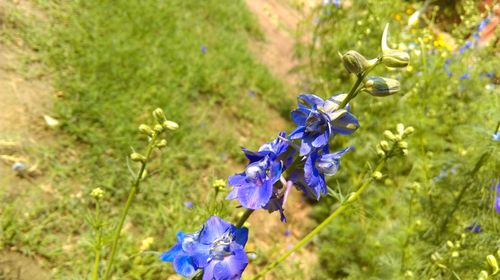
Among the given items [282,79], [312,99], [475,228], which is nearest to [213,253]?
[312,99]

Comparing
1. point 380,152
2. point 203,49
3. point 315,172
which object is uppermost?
→ point 315,172

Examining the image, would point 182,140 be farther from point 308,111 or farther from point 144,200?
point 308,111

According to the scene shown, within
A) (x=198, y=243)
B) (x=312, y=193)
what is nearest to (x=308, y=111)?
(x=312, y=193)

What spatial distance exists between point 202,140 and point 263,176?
2.59m

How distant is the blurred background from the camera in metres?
2.59

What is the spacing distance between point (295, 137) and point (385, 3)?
12.7ft

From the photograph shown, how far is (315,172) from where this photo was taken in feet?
3.61

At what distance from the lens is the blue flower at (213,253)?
3.52ft

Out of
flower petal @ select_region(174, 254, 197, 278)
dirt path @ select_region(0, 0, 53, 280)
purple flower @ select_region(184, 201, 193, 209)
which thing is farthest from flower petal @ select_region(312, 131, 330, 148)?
purple flower @ select_region(184, 201, 193, 209)

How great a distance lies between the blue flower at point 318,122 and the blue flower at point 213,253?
27cm

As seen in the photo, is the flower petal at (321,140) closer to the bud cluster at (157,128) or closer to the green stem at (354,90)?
the green stem at (354,90)

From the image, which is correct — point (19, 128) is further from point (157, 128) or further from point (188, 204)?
point (157, 128)

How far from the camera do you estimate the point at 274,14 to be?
6.88 metres

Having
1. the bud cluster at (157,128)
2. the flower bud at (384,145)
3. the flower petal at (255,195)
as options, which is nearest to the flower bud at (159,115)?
the bud cluster at (157,128)
